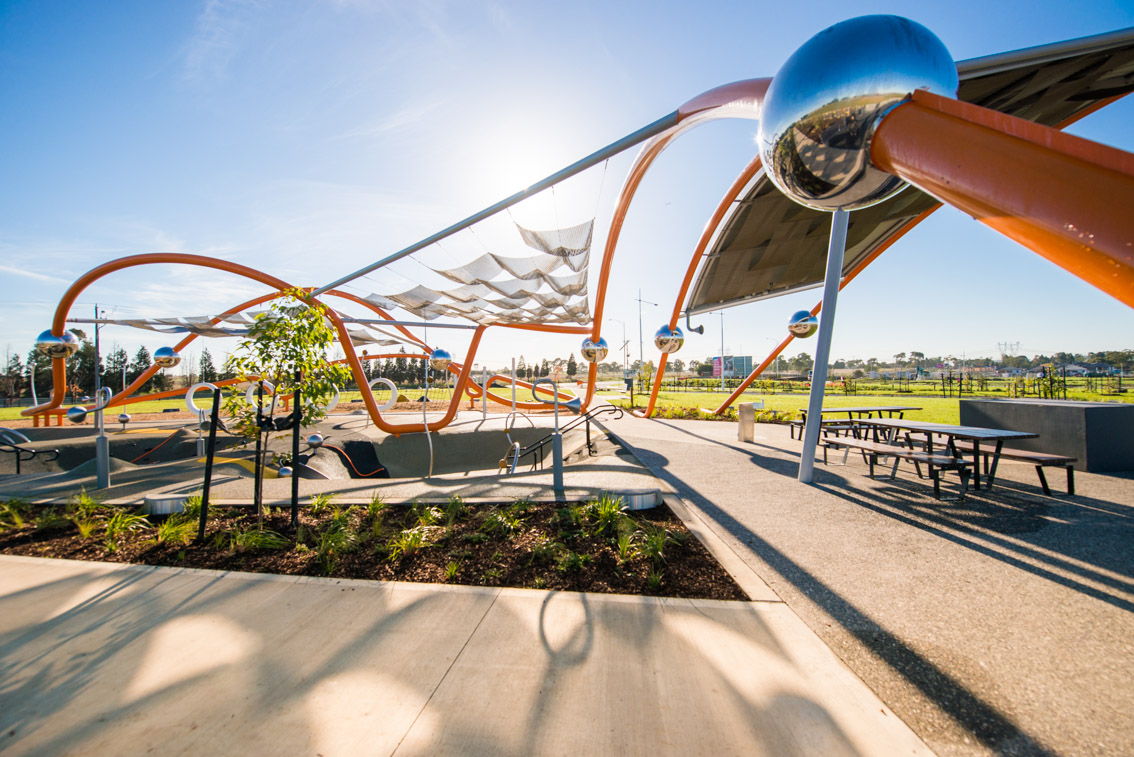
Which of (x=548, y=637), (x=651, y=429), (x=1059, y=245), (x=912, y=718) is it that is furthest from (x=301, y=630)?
(x=651, y=429)

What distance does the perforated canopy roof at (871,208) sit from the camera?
14.9 feet

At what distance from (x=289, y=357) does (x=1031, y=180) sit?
559 cm

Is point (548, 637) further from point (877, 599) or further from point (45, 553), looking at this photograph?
point (45, 553)

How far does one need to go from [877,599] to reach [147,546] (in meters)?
6.71

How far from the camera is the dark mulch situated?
344cm

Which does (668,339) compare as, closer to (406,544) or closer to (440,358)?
(440,358)

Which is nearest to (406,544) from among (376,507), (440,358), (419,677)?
(376,507)

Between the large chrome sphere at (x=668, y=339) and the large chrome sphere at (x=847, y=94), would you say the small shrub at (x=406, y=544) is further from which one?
the large chrome sphere at (x=668, y=339)

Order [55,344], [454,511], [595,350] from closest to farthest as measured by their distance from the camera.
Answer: [454,511] → [55,344] → [595,350]

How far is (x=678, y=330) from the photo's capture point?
48.6 feet

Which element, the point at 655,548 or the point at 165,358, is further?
the point at 165,358

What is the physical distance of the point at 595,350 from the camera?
1720cm

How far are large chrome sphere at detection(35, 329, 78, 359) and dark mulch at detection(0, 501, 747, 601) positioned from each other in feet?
32.4

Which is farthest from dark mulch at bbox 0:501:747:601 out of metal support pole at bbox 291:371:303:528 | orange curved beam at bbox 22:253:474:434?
orange curved beam at bbox 22:253:474:434
